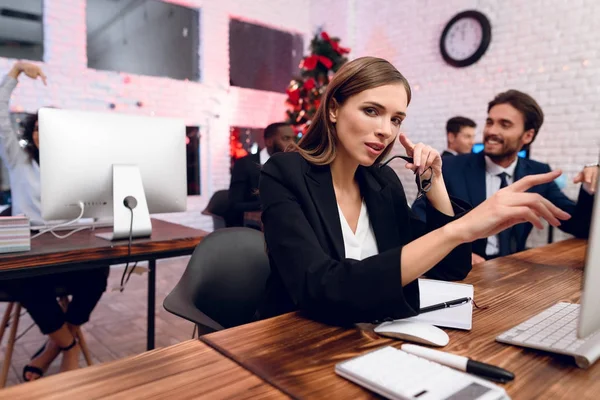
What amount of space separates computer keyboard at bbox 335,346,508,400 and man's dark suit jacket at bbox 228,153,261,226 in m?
2.98

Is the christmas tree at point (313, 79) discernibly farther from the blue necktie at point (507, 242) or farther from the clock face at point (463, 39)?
the blue necktie at point (507, 242)

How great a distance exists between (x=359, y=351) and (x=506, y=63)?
14.3ft

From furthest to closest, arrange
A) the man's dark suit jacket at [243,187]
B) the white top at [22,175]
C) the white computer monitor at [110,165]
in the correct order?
1. the man's dark suit jacket at [243,187]
2. the white top at [22,175]
3. the white computer monitor at [110,165]

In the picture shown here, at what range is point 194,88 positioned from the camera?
499 cm

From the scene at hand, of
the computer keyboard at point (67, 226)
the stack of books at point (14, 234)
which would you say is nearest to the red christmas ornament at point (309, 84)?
the computer keyboard at point (67, 226)

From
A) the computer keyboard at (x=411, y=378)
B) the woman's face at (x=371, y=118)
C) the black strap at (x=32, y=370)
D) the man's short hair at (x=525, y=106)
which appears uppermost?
the man's short hair at (x=525, y=106)

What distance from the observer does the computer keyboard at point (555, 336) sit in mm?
767

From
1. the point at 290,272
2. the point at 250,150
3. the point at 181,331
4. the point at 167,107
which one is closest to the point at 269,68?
the point at 250,150

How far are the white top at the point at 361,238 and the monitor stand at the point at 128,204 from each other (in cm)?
99

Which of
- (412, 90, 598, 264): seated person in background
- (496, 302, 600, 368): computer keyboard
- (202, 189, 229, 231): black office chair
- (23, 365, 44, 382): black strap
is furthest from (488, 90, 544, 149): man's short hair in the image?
(23, 365, 44, 382): black strap

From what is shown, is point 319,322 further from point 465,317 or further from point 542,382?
point 542,382

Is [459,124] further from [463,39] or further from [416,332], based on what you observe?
[416,332]

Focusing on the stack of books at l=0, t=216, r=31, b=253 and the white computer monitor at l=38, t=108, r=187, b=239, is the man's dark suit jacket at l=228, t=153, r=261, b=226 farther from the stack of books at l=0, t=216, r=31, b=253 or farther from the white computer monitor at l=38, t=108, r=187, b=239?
the stack of books at l=0, t=216, r=31, b=253

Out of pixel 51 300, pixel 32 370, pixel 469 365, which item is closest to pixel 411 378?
pixel 469 365
